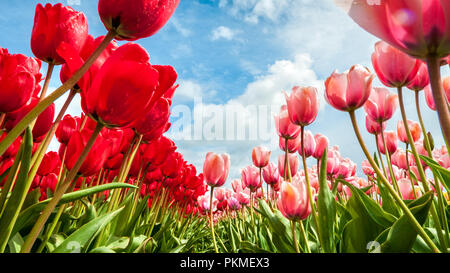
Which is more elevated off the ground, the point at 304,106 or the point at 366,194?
the point at 304,106

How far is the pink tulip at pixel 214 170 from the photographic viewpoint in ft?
5.77

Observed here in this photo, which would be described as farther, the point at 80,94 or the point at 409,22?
the point at 80,94

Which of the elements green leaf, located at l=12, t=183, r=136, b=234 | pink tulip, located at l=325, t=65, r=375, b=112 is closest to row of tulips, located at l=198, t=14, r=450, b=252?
pink tulip, located at l=325, t=65, r=375, b=112

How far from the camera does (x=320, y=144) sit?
1899 mm

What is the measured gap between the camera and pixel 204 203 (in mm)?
4426

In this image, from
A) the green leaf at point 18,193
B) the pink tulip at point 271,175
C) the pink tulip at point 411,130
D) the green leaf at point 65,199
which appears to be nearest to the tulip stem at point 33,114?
the green leaf at point 18,193

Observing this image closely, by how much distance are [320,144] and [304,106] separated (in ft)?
2.79

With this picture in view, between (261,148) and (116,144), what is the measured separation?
1511mm

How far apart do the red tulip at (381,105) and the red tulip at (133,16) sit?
3.40ft

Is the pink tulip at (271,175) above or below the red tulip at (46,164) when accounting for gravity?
below

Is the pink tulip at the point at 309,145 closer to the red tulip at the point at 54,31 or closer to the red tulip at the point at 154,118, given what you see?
the red tulip at the point at 154,118

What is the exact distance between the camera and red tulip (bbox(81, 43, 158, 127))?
0.55 metres

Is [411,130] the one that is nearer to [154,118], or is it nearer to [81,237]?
[154,118]

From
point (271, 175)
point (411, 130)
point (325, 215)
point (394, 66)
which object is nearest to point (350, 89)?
point (394, 66)
